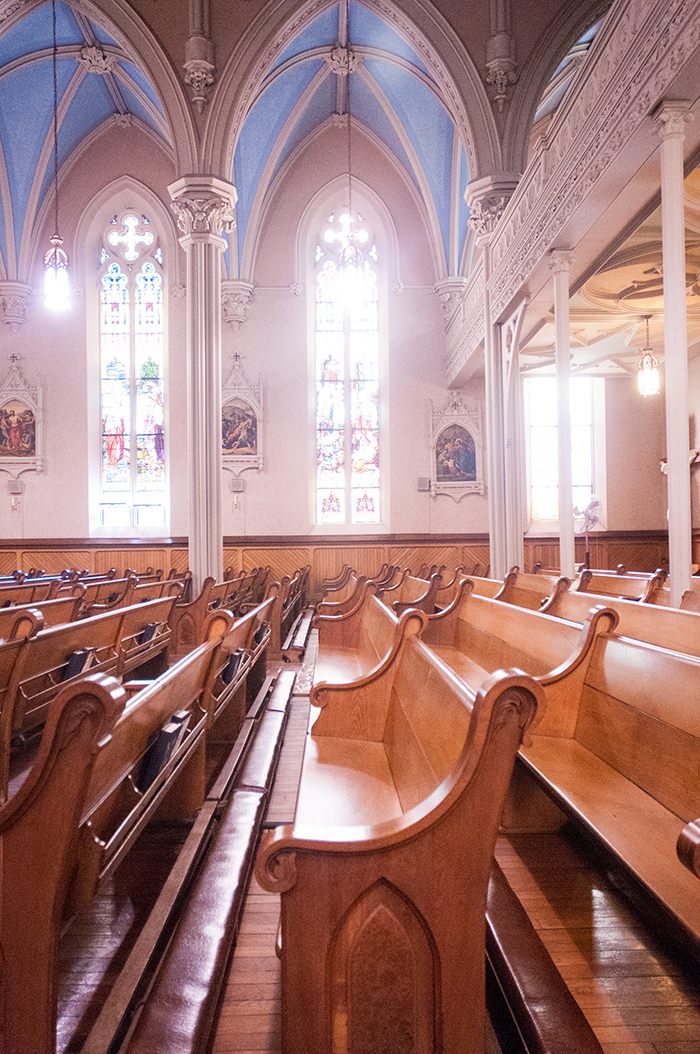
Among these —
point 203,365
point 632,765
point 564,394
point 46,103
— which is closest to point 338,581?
point 203,365

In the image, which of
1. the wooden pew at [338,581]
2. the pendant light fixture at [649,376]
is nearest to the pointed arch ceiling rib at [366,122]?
the pendant light fixture at [649,376]

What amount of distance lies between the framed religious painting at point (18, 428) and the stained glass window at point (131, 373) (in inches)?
49.6

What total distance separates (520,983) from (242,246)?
14.9m

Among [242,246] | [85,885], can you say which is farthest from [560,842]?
[242,246]

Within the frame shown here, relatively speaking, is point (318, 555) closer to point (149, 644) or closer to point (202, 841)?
point (149, 644)

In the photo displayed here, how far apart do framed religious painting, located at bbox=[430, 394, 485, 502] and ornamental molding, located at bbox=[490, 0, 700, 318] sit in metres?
6.22

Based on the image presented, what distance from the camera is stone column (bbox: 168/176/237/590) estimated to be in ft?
32.7

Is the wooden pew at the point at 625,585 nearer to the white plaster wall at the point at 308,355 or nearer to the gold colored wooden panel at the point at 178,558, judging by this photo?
the white plaster wall at the point at 308,355

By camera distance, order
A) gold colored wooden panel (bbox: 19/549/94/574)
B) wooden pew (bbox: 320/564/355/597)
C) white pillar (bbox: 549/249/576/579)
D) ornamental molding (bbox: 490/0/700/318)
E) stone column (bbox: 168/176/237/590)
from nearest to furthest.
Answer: ornamental molding (bbox: 490/0/700/318)
white pillar (bbox: 549/249/576/579)
stone column (bbox: 168/176/237/590)
wooden pew (bbox: 320/564/355/597)
gold colored wooden panel (bbox: 19/549/94/574)

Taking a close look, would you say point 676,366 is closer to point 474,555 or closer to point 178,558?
point 474,555

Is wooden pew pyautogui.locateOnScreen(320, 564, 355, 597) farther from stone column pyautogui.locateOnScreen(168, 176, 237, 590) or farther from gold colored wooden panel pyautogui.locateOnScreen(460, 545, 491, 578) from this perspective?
gold colored wooden panel pyautogui.locateOnScreen(460, 545, 491, 578)

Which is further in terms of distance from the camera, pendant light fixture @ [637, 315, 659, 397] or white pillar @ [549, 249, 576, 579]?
pendant light fixture @ [637, 315, 659, 397]

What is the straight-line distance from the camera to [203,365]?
10.0 m

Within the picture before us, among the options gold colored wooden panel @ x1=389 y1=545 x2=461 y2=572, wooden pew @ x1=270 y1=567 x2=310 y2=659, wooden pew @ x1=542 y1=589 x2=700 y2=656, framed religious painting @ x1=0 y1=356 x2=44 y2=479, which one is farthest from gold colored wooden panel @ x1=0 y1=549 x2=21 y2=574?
wooden pew @ x1=542 y1=589 x2=700 y2=656
